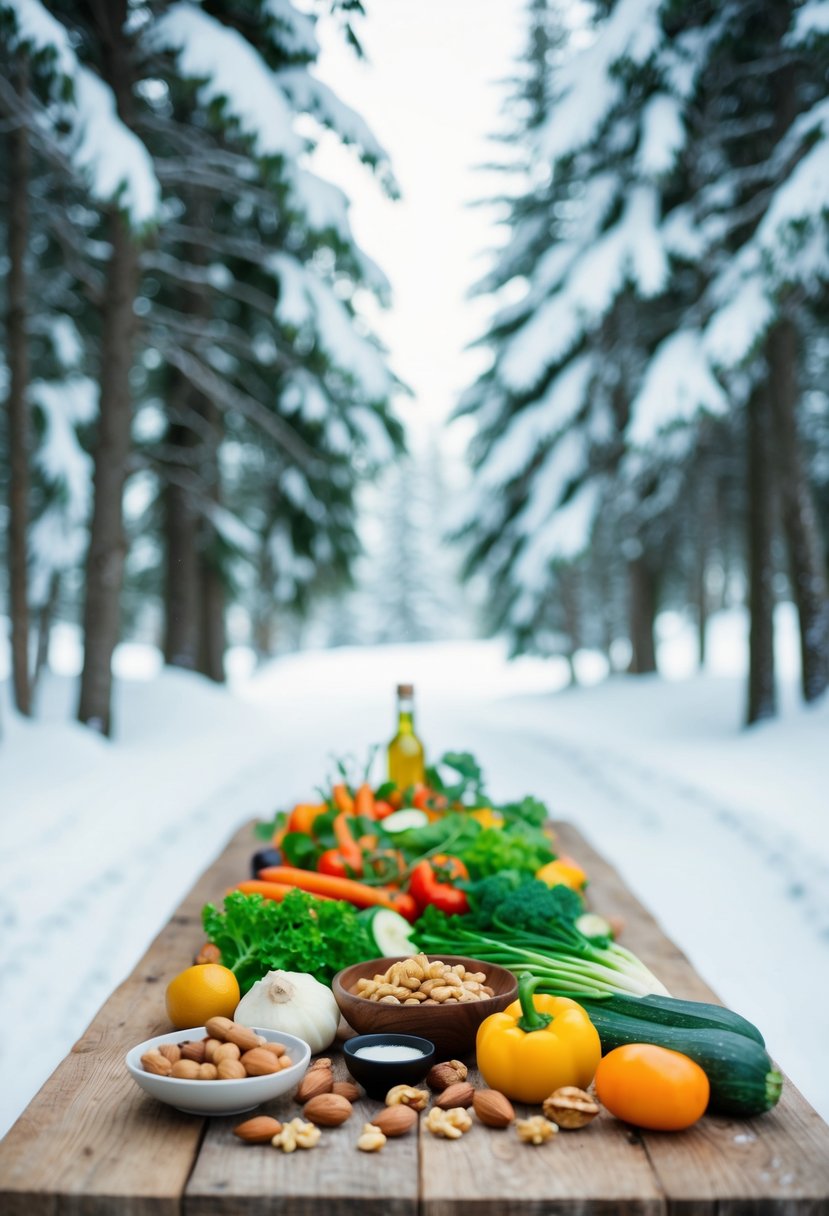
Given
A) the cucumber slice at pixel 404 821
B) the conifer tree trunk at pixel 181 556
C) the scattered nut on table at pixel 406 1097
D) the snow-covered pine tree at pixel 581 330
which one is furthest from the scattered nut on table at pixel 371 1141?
the conifer tree trunk at pixel 181 556

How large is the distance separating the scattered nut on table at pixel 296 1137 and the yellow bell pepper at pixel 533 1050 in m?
0.36

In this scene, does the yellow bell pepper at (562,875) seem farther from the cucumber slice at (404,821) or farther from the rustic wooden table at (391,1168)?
the rustic wooden table at (391,1168)

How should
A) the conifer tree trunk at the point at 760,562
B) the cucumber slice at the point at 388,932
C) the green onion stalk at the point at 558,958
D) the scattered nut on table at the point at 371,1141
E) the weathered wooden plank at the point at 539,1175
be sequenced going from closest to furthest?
1. the weathered wooden plank at the point at 539,1175
2. the scattered nut on table at the point at 371,1141
3. the green onion stalk at the point at 558,958
4. the cucumber slice at the point at 388,932
5. the conifer tree trunk at the point at 760,562

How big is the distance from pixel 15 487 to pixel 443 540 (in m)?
9.04

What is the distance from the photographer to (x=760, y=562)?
1022cm

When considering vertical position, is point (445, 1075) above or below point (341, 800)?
below

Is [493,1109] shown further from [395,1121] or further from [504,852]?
[504,852]

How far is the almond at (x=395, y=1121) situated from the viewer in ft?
5.88

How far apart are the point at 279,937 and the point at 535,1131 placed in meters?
0.86

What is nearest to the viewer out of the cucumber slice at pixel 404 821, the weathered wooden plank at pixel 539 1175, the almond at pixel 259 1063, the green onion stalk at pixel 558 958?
the weathered wooden plank at pixel 539 1175

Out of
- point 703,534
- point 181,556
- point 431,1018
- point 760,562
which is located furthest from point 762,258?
point 703,534

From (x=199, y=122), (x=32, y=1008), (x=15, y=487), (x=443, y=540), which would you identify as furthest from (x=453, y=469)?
(x=32, y=1008)

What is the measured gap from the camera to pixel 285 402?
1259 centimetres

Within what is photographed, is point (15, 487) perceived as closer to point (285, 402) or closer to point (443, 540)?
point (285, 402)
